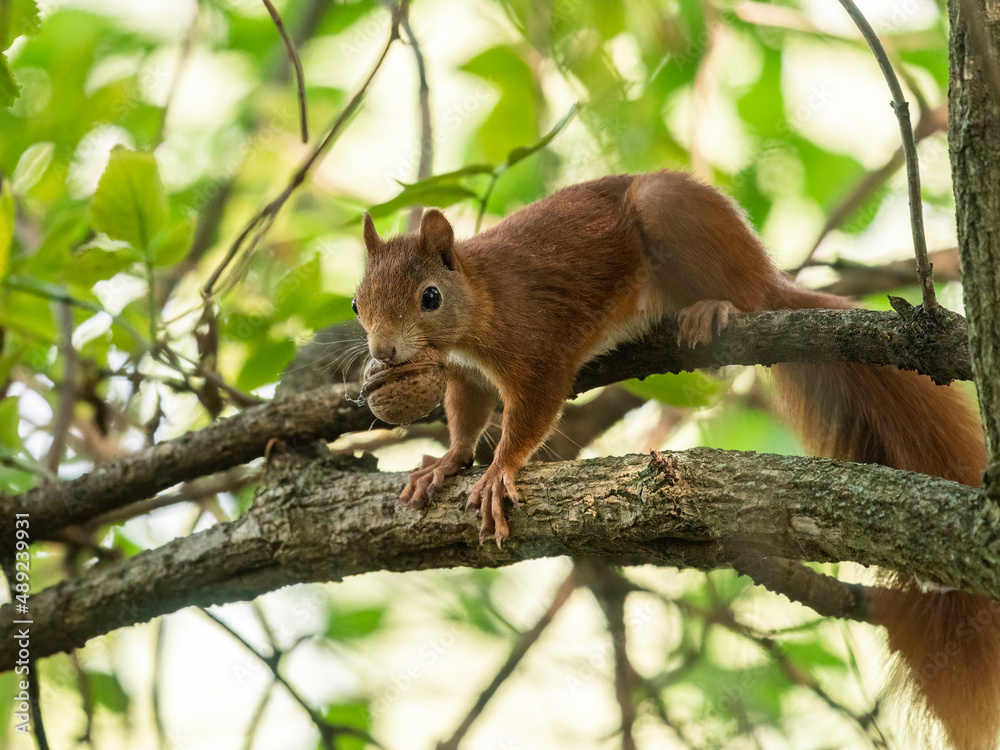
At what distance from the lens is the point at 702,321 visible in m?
1.85

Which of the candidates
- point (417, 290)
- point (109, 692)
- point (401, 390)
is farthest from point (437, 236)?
point (109, 692)

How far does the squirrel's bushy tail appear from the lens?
5.15 ft

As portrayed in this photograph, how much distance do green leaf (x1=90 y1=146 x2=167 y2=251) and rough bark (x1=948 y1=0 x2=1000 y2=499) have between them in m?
1.46

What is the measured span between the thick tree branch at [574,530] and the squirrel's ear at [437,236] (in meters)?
0.51

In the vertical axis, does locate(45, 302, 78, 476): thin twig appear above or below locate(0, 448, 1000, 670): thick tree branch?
above

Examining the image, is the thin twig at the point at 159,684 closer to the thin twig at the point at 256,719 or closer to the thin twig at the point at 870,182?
the thin twig at the point at 256,719

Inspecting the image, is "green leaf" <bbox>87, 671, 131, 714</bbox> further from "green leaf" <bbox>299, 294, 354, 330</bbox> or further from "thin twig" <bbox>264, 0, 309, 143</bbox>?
"thin twig" <bbox>264, 0, 309, 143</bbox>

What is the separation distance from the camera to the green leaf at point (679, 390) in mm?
1927

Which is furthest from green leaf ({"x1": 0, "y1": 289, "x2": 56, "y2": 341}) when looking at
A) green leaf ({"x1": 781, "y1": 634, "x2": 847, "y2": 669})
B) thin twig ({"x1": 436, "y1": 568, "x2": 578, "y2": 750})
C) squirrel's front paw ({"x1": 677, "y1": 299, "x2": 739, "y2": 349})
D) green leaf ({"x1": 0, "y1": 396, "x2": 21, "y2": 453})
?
green leaf ({"x1": 781, "y1": 634, "x2": 847, "y2": 669})

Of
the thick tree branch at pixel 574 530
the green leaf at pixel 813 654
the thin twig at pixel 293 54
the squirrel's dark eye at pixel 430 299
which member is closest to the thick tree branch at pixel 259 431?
the thick tree branch at pixel 574 530

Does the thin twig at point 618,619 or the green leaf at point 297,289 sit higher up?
the green leaf at point 297,289

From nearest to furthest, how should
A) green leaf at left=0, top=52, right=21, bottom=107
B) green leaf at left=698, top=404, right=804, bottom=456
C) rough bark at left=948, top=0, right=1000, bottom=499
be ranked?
rough bark at left=948, top=0, right=1000, bottom=499, green leaf at left=0, top=52, right=21, bottom=107, green leaf at left=698, top=404, right=804, bottom=456

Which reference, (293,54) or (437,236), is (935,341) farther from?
(293,54)

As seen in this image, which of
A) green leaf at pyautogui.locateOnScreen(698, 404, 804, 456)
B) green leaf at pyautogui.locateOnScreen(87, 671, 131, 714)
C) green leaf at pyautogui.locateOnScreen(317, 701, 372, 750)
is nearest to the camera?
green leaf at pyautogui.locateOnScreen(317, 701, 372, 750)
